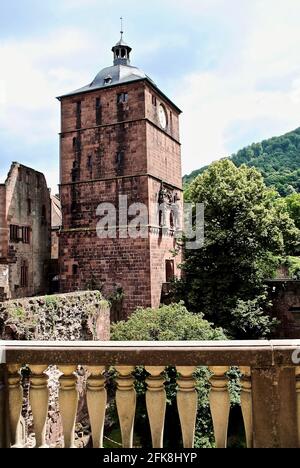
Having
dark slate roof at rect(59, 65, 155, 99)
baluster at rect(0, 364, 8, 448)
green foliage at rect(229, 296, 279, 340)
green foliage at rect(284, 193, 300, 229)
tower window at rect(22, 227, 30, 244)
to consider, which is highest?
dark slate roof at rect(59, 65, 155, 99)

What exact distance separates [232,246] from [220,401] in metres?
19.2

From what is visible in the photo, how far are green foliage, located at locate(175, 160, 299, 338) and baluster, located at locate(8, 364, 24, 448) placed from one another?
58.4ft

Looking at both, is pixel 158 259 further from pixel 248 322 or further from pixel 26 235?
pixel 26 235

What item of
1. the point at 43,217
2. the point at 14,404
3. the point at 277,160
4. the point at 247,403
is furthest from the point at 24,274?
the point at 277,160

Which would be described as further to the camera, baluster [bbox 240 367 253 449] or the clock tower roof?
the clock tower roof

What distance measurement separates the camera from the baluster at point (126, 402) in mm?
2887

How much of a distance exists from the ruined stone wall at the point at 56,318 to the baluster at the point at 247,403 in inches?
409

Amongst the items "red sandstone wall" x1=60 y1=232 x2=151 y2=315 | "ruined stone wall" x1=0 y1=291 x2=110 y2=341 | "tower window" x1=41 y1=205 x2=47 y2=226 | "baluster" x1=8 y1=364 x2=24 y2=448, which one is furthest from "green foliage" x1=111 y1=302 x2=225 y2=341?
"baluster" x1=8 y1=364 x2=24 y2=448

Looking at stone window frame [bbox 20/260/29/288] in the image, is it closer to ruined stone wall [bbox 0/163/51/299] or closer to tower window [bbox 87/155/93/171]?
ruined stone wall [bbox 0/163/51/299]

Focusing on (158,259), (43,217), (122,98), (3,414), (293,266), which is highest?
(122,98)

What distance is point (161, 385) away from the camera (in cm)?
293

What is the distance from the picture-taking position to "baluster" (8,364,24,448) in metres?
2.95

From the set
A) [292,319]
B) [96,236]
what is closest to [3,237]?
[96,236]
